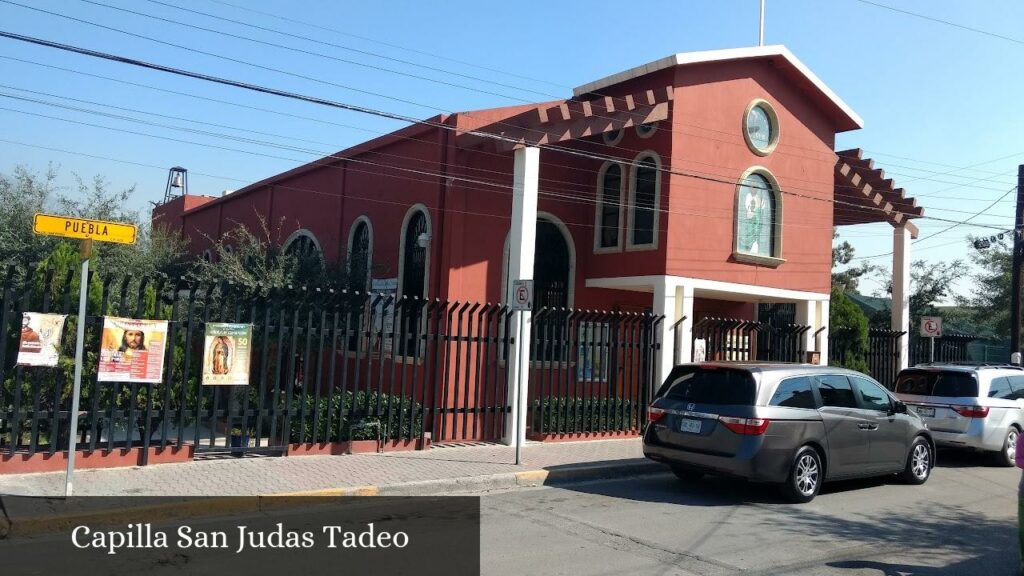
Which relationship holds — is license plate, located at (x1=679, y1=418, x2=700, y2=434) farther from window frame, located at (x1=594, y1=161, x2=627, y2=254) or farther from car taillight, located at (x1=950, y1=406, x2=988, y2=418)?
window frame, located at (x1=594, y1=161, x2=627, y2=254)

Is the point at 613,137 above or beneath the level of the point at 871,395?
above

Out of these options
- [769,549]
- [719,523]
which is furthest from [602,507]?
[769,549]

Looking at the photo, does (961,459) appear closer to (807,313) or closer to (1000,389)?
(1000,389)

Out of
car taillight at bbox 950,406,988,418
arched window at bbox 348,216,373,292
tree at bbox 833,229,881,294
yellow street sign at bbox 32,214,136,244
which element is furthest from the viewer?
tree at bbox 833,229,881,294

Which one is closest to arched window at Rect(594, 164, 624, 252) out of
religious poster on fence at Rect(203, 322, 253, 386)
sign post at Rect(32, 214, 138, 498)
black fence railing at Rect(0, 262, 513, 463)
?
black fence railing at Rect(0, 262, 513, 463)

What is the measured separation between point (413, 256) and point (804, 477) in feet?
30.7

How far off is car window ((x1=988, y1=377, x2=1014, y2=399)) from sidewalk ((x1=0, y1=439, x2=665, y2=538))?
18.7ft

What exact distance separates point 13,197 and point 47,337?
12.1 m

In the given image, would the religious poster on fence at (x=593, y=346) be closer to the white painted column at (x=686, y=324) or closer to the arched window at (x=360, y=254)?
the white painted column at (x=686, y=324)

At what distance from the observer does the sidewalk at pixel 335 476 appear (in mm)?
8242

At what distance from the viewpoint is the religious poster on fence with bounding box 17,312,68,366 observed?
859cm

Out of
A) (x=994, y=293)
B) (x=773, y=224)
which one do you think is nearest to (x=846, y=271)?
(x=994, y=293)

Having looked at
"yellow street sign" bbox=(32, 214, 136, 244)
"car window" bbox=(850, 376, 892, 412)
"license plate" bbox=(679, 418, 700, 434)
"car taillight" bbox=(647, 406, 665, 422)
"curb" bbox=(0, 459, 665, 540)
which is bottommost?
"curb" bbox=(0, 459, 665, 540)

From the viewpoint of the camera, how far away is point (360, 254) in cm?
1703
